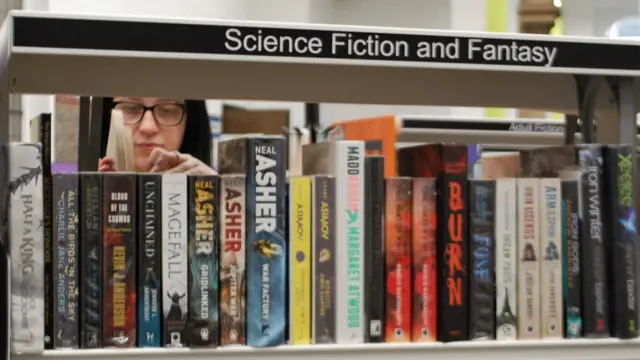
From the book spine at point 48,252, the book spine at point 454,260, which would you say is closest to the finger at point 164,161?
the book spine at point 48,252

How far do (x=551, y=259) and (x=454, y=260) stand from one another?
147 millimetres

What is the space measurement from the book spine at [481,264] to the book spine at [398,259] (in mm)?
91

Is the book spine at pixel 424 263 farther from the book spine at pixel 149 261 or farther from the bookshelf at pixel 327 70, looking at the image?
the book spine at pixel 149 261

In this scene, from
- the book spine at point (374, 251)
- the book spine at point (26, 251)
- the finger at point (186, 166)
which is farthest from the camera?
the finger at point (186, 166)

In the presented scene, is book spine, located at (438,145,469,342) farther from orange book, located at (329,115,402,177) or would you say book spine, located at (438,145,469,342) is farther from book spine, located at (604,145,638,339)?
orange book, located at (329,115,402,177)

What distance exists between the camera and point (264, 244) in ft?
3.90

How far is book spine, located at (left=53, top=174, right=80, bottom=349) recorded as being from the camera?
1139mm

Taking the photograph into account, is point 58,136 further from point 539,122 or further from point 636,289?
point 636,289

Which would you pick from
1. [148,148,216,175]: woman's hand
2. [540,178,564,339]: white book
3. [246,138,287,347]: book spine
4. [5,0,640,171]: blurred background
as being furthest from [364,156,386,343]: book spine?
[5,0,640,171]: blurred background

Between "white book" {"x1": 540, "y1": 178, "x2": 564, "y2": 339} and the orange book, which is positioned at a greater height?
the orange book

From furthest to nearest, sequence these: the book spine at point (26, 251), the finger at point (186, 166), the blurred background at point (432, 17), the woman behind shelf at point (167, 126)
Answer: the blurred background at point (432, 17), the woman behind shelf at point (167, 126), the finger at point (186, 166), the book spine at point (26, 251)

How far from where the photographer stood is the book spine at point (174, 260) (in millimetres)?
1158

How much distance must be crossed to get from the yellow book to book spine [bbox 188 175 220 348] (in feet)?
0.34

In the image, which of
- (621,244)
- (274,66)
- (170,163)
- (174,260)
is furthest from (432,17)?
(174,260)
